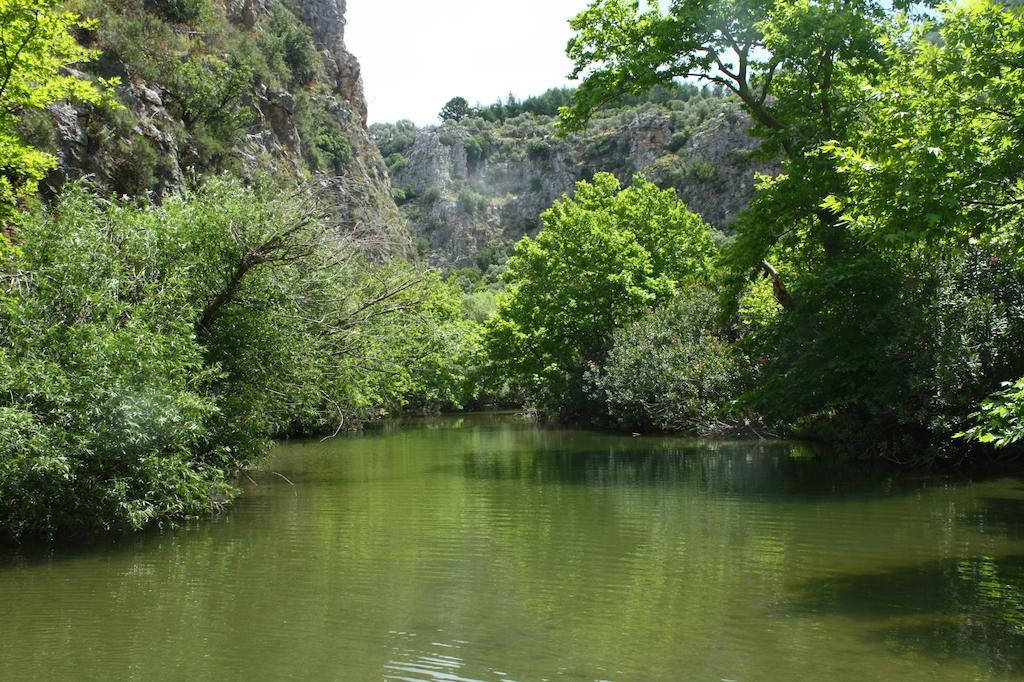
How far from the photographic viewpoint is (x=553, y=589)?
8.82 meters

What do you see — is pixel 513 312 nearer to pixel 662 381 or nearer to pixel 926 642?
pixel 662 381

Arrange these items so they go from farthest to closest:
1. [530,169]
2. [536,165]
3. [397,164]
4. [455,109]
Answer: [455,109] < [397,164] < [530,169] < [536,165]

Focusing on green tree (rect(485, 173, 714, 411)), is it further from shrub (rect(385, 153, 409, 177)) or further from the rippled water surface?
shrub (rect(385, 153, 409, 177))

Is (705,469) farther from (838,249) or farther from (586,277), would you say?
(586,277)

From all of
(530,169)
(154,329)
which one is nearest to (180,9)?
(154,329)

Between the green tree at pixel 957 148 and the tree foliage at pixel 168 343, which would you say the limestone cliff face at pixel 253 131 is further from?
the green tree at pixel 957 148

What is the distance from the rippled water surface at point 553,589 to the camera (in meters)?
6.57

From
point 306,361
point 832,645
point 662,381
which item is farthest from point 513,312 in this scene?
point 832,645

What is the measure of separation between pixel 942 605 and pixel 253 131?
37.5 m

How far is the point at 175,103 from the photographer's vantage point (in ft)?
103

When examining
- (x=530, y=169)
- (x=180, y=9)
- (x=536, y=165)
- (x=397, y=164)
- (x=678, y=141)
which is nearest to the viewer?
(x=180, y=9)

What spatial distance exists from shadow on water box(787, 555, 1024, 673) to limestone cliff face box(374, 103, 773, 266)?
76598 mm

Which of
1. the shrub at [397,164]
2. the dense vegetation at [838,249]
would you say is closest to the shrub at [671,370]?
the dense vegetation at [838,249]

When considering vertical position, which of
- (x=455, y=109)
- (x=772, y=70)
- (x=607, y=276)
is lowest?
(x=607, y=276)
